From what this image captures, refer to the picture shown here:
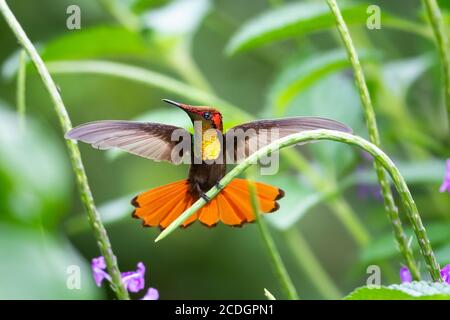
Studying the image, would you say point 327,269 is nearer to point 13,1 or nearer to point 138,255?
point 138,255

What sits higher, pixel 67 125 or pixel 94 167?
pixel 94 167

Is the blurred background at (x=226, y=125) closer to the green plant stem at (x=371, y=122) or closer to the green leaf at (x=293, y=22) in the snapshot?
the green leaf at (x=293, y=22)

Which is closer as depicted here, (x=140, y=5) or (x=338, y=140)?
(x=338, y=140)

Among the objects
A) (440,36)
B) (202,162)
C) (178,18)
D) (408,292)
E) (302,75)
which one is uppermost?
→ (178,18)

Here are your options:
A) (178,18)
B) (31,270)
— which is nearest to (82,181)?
(31,270)

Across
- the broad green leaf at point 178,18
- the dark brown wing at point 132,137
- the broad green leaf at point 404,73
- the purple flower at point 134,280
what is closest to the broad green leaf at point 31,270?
the purple flower at point 134,280

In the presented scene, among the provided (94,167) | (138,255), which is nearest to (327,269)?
(138,255)

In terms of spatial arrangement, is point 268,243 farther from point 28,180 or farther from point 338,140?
point 28,180
